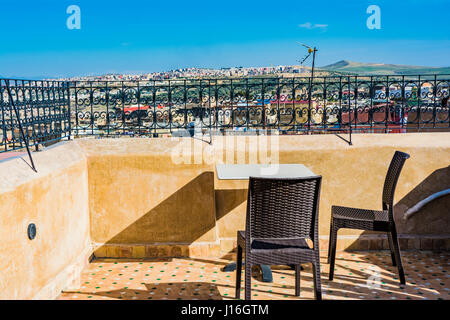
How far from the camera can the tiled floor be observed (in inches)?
164

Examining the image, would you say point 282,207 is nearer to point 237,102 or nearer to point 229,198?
point 229,198

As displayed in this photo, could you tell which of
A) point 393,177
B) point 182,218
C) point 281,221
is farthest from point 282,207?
point 182,218

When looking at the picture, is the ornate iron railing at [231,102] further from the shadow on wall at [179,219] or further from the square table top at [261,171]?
the square table top at [261,171]

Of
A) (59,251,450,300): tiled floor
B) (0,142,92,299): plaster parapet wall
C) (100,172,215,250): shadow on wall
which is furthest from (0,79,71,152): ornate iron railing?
(59,251,450,300): tiled floor

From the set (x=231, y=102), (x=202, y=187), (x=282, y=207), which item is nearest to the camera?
(x=282, y=207)

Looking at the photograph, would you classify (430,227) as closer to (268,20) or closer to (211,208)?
(211,208)

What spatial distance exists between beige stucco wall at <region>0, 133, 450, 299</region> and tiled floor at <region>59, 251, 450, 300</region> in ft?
0.79

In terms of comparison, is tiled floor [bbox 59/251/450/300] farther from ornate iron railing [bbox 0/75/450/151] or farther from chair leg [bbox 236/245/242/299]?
ornate iron railing [bbox 0/75/450/151]

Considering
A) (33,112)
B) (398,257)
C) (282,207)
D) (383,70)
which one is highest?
(383,70)

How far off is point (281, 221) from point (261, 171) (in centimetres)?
135

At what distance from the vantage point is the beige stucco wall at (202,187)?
5.24 m

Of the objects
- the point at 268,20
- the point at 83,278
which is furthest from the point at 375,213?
the point at 268,20

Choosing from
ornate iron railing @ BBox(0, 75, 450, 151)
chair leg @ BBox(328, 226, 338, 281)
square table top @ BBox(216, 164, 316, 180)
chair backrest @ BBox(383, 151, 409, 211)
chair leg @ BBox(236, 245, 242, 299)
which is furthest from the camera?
ornate iron railing @ BBox(0, 75, 450, 151)

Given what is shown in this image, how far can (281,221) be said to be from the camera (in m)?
3.30
